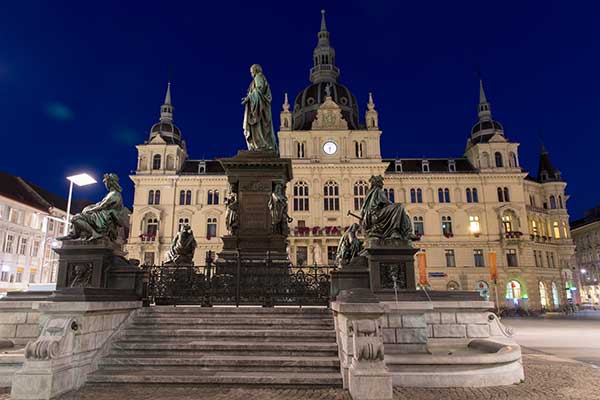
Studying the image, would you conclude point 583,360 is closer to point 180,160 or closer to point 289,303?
point 289,303

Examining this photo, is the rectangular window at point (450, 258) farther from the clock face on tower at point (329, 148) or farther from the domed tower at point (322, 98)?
the domed tower at point (322, 98)

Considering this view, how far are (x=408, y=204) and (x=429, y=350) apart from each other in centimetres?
4603

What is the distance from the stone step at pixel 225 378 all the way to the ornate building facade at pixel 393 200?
40.7m

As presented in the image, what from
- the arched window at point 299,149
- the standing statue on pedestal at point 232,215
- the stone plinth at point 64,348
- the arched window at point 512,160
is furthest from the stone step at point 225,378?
the arched window at point 512,160

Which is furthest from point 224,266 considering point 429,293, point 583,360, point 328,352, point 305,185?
point 305,185

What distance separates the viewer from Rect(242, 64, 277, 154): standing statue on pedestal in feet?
49.6

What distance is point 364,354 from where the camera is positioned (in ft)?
21.2

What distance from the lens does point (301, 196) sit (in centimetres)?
5150

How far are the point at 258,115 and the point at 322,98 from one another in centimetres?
4432

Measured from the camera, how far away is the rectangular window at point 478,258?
51406mm

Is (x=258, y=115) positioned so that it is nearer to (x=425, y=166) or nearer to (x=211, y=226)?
(x=211, y=226)

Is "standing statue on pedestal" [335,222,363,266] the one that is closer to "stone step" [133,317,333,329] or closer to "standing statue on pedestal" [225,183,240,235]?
"stone step" [133,317,333,329]

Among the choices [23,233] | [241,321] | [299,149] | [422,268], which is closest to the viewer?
[241,321]

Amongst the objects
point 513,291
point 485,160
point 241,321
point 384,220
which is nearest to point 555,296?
point 513,291
